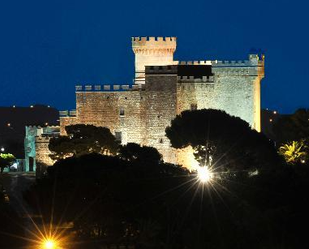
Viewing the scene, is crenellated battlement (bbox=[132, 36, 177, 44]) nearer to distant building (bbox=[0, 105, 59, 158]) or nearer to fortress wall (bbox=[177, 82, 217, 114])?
fortress wall (bbox=[177, 82, 217, 114])

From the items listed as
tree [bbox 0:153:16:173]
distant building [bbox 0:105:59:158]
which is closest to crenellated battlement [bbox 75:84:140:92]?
tree [bbox 0:153:16:173]

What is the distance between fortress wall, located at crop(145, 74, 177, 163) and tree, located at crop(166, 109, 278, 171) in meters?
0.98

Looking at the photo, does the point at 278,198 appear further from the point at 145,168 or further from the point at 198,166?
the point at 198,166

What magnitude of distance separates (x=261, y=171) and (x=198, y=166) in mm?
6965

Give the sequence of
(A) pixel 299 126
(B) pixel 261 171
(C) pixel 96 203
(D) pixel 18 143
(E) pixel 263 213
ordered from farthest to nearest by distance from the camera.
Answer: (D) pixel 18 143, (A) pixel 299 126, (B) pixel 261 171, (C) pixel 96 203, (E) pixel 263 213

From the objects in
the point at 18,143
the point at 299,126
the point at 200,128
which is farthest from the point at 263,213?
the point at 18,143

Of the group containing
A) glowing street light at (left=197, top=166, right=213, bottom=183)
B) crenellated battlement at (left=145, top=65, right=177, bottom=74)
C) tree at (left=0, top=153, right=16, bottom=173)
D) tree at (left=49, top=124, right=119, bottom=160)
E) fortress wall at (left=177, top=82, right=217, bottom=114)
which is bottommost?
glowing street light at (left=197, top=166, right=213, bottom=183)

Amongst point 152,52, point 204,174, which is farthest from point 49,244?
point 152,52

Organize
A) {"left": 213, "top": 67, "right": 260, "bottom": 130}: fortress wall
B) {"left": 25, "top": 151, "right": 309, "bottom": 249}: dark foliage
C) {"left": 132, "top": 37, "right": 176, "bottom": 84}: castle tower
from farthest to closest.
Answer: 1. {"left": 132, "top": 37, "right": 176, "bottom": 84}: castle tower
2. {"left": 213, "top": 67, "right": 260, "bottom": 130}: fortress wall
3. {"left": 25, "top": 151, "right": 309, "bottom": 249}: dark foliage

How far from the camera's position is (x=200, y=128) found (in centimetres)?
4956

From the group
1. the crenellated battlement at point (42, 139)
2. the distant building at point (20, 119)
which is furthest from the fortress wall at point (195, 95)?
the distant building at point (20, 119)

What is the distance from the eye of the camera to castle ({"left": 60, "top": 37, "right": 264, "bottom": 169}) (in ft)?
169

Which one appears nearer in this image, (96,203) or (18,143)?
(96,203)

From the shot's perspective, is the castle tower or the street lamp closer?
the street lamp
